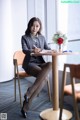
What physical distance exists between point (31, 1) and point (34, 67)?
2.39 meters

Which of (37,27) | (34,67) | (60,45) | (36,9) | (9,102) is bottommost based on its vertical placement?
(9,102)

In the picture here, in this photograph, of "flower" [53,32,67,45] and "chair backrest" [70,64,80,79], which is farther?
"flower" [53,32,67,45]

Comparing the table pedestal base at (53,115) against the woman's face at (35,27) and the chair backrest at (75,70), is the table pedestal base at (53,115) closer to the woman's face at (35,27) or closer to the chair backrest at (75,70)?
the chair backrest at (75,70)

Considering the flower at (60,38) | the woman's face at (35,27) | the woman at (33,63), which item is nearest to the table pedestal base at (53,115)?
the woman at (33,63)

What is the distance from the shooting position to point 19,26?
5.30m

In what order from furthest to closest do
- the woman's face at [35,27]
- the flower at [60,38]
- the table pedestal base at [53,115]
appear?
the woman's face at [35,27] < the flower at [60,38] < the table pedestal base at [53,115]

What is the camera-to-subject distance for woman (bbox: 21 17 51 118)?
3016 mm

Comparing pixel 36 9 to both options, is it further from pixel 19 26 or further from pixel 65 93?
pixel 65 93

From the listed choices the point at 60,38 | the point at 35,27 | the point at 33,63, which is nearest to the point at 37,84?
the point at 33,63

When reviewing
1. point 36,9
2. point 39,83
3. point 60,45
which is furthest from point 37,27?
point 36,9

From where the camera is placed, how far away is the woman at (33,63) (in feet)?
9.90

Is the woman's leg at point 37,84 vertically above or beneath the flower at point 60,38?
beneath

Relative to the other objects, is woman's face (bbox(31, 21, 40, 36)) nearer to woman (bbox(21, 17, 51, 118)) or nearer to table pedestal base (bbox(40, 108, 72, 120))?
woman (bbox(21, 17, 51, 118))

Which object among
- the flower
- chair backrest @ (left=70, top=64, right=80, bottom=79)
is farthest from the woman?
chair backrest @ (left=70, top=64, right=80, bottom=79)
